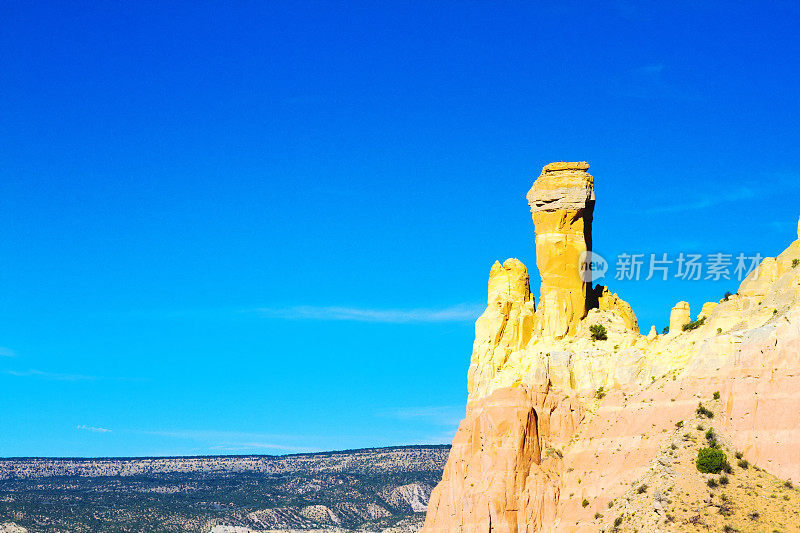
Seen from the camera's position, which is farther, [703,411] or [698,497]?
[703,411]

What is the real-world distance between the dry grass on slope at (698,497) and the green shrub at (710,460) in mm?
449

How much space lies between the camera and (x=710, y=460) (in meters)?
95.0

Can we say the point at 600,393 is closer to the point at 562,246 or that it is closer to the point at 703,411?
the point at 703,411

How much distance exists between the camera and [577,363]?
11350 centimetres

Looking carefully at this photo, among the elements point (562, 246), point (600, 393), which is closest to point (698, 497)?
point (600, 393)

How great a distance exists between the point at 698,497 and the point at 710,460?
3105 millimetres

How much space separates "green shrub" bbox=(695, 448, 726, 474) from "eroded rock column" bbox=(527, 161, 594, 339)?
24.4 m

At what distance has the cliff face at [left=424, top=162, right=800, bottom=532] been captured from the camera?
97.2m

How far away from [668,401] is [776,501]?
49.9 feet

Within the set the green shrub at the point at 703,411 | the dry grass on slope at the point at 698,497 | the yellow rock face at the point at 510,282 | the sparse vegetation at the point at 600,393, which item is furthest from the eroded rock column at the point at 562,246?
the dry grass on slope at the point at 698,497

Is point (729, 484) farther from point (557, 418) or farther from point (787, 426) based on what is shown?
point (557, 418)

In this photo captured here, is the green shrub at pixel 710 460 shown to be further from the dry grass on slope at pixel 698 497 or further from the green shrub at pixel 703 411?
the green shrub at pixel 703 411

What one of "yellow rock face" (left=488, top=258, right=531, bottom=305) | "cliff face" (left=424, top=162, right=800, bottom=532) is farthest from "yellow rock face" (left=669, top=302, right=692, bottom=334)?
"yellow rock face" (left=488, top=258, right=531, bottom=305)

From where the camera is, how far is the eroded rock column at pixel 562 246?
118m
